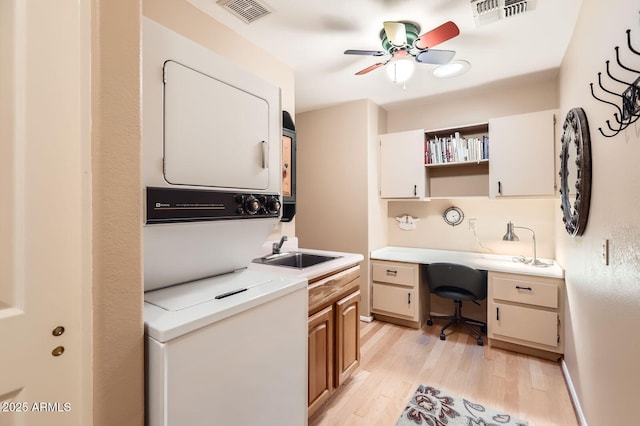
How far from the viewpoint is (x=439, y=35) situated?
1.70 meters

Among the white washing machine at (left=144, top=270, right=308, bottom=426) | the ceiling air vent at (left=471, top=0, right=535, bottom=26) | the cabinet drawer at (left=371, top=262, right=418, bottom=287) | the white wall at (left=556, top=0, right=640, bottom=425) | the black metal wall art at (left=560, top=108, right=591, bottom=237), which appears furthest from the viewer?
the cabinet drawer at (left=371, top=262, right=418, bottom=287)

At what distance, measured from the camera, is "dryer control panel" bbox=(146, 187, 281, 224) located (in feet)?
3.08

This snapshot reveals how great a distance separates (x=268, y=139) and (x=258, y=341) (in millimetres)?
892

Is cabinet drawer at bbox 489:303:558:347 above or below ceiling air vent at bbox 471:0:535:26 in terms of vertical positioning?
below

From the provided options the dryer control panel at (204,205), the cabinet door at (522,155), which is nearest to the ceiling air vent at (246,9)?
the dryer control panel at (204,205)

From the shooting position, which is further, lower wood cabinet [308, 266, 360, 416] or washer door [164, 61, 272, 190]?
lower wood cabinet [308, 266, 360, 416]

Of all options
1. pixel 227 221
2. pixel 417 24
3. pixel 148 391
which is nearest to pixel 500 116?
pixel 417 24

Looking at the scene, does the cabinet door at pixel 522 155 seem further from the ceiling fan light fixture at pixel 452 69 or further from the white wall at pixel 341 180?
the white wall at pixel 341 180

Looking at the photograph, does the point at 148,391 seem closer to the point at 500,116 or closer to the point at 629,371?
the point at 629,371

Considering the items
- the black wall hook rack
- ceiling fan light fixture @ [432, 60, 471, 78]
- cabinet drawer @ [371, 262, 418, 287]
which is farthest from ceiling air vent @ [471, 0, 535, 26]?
cabinet drawer @ [371, 262, 418, 287]

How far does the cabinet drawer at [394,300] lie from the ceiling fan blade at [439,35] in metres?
A: 2.26

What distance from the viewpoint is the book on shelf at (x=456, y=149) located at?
113 inches

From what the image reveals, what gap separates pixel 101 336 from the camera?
29.5 inches

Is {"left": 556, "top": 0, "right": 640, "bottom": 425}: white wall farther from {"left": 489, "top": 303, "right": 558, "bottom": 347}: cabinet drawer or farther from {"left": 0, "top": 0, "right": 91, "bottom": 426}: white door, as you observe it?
{"left": 0, "top": 0, "right": 91, "bottom": 426}: white door
